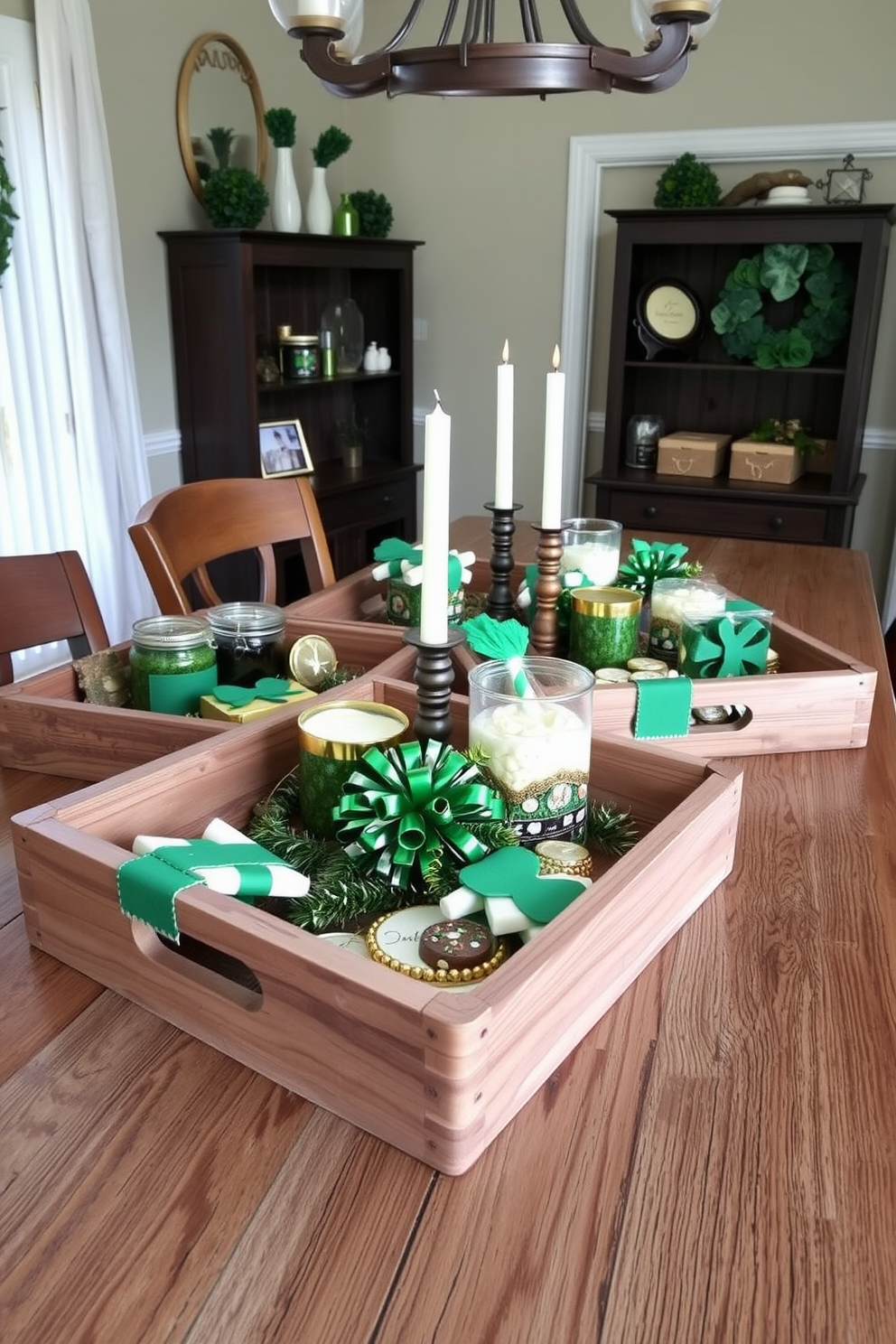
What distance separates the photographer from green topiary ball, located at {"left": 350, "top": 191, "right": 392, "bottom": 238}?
383 cm

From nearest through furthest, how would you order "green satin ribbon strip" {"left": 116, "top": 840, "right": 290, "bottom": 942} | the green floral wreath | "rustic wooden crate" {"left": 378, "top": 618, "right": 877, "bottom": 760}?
1. "green satin ribbon strip" {"left": 116, "top": 840, "right": 290, "bottom": 942}
2. "rustic wooden crate" {"left": 378, "top": 618, "right": 877, "bottom": 760}
3. the green floral wreath

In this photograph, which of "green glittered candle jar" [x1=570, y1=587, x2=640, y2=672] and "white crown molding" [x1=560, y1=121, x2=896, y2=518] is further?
"white crown molding" [x1=560, y1=121, x2=896, y2=518]

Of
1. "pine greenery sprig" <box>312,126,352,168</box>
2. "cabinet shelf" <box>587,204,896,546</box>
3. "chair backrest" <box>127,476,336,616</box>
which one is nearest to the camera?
"chair backrest" <box>127,476,336,616</box>

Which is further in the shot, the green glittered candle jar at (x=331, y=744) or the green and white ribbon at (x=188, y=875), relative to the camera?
the green glittered candle jar at (x=331, y=744)

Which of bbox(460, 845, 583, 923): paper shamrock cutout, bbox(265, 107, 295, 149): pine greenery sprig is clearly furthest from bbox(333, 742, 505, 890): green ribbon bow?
bbox(265, 107, 295, 149): pine greenery sprig

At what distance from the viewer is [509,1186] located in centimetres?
64

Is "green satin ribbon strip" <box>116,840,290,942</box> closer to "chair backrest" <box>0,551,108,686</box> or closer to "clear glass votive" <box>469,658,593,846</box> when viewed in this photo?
"clear glass votive" <box>469,658,593,846</box>

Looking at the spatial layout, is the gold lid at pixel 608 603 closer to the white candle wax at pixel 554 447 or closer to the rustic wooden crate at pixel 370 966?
the white candle wax at pixel 554 447

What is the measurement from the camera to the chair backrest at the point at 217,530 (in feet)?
5.69

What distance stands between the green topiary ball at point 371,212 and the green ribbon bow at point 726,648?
3.01 meters

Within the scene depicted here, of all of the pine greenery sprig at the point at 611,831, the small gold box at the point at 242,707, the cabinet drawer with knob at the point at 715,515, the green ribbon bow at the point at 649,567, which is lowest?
the cabinet drawer with knob at the point at 715,515

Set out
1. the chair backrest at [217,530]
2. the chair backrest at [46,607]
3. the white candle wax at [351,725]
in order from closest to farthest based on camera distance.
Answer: the white candle wax at [351,725], the chair backrest at [46,607], the chair backrest at [217,530]

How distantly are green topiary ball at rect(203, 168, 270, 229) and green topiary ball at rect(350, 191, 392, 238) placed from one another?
26.0 inches

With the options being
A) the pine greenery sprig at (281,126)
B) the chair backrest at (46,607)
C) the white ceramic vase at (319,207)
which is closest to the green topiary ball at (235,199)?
the pine greenery sprig at (281,126)
